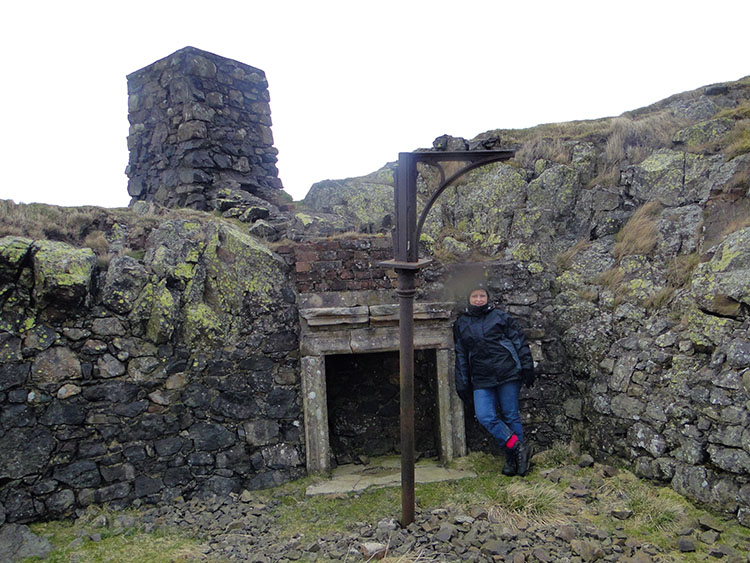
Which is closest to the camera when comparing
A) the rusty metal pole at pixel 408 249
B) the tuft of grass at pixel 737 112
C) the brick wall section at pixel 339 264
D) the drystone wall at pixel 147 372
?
the rusty metal pole at pixel 408 249

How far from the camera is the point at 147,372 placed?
4.84m

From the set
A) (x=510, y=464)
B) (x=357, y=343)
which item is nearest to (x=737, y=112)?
(x=510, y=464)

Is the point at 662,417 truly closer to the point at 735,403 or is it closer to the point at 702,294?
the point at 735,403

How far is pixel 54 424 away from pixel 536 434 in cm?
454

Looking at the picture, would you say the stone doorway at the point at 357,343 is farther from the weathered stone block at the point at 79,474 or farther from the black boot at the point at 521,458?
the weathered stone block at the point at 79,474

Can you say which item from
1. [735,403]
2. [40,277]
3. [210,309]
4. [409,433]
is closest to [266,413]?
[210,309]

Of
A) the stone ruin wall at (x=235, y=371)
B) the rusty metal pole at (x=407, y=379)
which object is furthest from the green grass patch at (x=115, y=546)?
the rusty metal pole at (x=407, y=379)

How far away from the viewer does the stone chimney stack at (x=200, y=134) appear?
23.1 ft

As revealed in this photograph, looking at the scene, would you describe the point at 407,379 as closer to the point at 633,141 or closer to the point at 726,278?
the point at 726,278

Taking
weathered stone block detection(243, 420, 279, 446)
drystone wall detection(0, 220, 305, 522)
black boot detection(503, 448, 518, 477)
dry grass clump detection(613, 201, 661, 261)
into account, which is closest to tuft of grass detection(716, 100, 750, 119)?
dry grass clump detection(613, 201, 661, 261)

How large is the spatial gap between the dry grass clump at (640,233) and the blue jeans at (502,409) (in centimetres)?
196

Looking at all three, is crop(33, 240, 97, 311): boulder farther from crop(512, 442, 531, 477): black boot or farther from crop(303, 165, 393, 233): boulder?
crop(512, 442, 531, 477): black boot

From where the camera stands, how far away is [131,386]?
4.78 m

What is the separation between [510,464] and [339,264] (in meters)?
2.57
